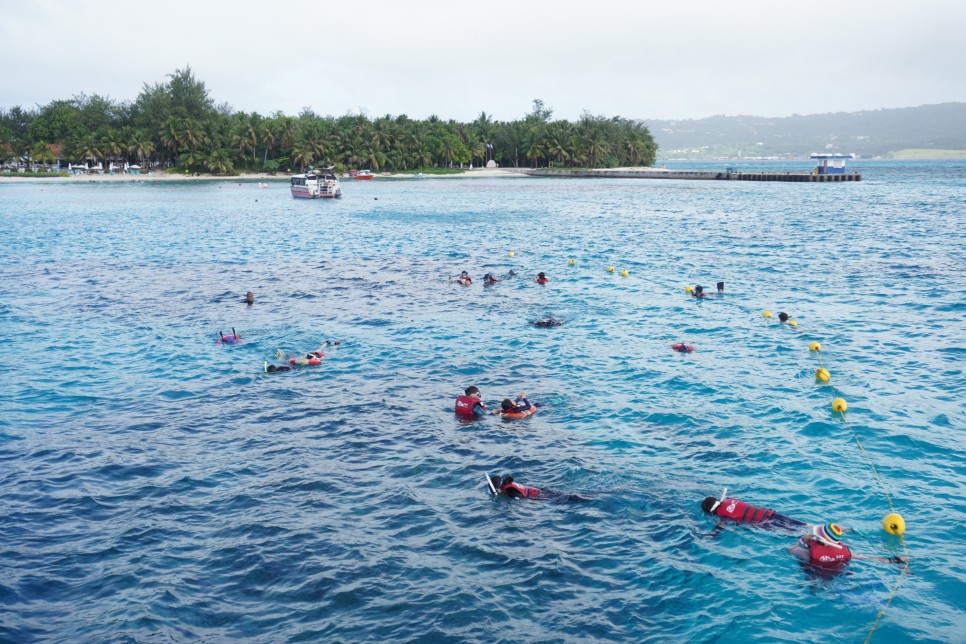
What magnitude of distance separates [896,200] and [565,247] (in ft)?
192

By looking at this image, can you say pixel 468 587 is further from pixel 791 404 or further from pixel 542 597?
pixel 791 404

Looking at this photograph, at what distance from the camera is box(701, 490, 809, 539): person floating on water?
42.1 feet

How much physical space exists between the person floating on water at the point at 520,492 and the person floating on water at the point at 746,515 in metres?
2.43

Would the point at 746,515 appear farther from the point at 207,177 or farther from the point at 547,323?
the point at 207,177

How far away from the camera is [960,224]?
59.1 metres

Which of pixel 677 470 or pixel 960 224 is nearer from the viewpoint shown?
pixel 677 470

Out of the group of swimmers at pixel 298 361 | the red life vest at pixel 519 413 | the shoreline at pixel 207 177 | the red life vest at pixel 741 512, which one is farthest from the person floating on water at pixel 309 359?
the shoreline at pixel 207 177

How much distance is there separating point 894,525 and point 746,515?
2.49 meters

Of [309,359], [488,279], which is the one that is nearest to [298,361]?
[309,359]

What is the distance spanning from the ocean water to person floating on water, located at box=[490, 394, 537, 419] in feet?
1.10

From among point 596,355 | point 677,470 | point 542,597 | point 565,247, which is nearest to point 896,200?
point 565,247

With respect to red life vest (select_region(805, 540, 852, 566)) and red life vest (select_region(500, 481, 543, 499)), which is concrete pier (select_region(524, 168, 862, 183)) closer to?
red life vest (select_region(500, 481, 543, 499))

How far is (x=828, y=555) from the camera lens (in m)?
11.5

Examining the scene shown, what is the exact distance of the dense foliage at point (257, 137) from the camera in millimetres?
137750
